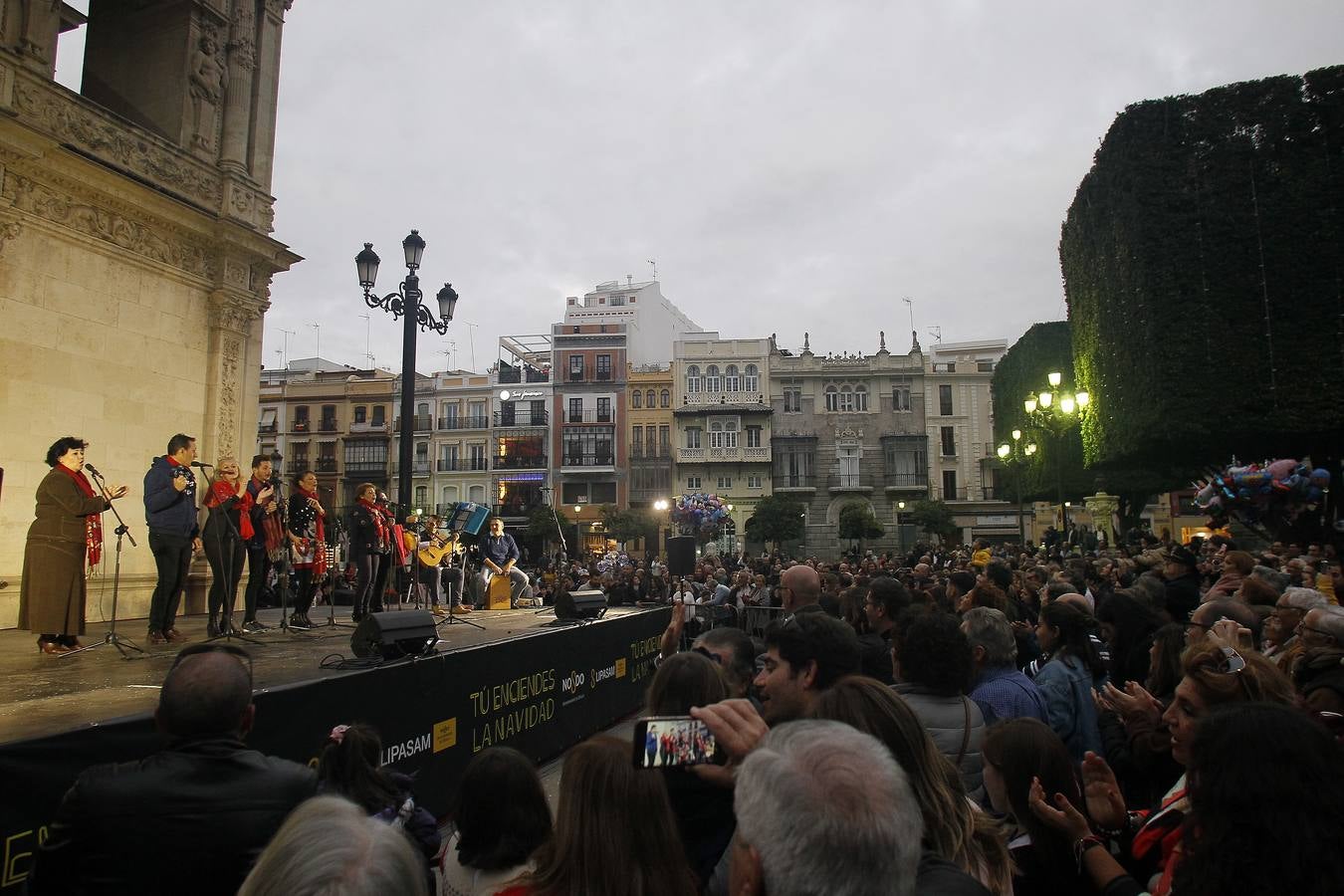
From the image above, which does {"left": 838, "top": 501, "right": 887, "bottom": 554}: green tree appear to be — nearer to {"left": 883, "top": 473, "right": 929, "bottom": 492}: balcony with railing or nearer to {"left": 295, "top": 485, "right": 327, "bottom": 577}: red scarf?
{"left": 883, "top": 473, "right": 929, "bottom": 492}: balcony with railing

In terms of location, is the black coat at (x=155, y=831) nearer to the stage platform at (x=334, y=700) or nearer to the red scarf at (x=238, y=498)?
the stage platform at (x=334, y=700)

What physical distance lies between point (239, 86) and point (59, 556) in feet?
33.1

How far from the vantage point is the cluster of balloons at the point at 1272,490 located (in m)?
14.4

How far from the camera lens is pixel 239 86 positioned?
1355cm

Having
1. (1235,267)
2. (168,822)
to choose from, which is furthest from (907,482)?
(168,822)

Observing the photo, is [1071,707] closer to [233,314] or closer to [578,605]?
[578,605]

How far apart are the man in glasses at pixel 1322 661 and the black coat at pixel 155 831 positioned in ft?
12.3

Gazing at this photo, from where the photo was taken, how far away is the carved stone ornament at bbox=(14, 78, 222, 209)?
10.1 meters

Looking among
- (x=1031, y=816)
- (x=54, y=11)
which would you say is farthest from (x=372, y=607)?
(x=1031, y=816)

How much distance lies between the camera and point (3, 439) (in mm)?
9852

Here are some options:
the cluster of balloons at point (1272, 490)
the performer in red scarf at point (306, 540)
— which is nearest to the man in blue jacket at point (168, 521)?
the performer in red scarf at point (306, 540)

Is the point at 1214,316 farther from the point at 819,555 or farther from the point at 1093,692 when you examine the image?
the point at 819,555

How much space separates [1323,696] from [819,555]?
49847mm

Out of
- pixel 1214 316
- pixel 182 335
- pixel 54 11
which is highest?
pixel 54 11
